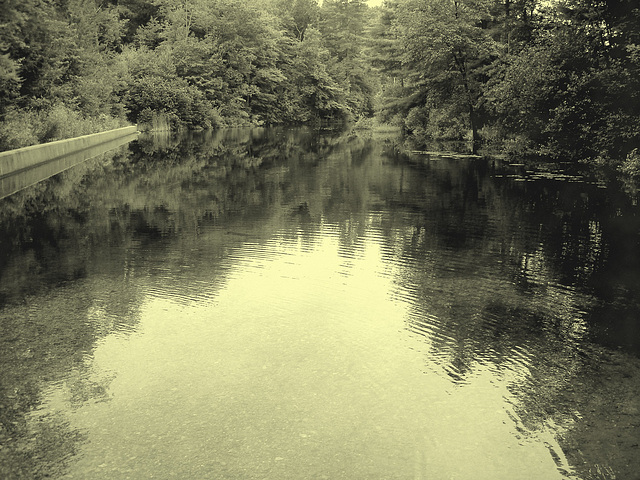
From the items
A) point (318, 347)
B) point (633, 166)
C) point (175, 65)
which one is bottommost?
point (318, 347)

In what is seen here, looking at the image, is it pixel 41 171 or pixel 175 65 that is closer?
pixel 41 171

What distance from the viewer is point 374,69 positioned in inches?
2387

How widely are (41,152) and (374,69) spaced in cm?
4166

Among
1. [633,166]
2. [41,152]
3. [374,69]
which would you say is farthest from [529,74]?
[374,69]

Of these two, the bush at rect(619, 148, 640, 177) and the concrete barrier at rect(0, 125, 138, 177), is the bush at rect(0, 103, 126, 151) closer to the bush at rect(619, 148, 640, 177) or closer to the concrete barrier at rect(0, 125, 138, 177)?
the concrete barrier at rect(0, 125, 138, 177)

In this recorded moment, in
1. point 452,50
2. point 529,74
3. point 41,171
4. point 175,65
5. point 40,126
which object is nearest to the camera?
point 41,171

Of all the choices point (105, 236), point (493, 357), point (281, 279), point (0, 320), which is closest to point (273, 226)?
point (105, 236)

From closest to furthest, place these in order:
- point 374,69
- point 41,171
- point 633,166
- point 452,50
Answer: point 633,166, point 41,171, point 452,50, point 374,69

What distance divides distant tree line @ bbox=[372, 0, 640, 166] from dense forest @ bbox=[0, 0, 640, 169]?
0.26ft

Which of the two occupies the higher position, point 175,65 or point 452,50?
point 175,65

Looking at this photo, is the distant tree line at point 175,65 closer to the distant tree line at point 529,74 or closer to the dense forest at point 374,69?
the dense forest at point 374,69

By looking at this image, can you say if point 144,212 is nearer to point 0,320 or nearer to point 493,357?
point 0,320

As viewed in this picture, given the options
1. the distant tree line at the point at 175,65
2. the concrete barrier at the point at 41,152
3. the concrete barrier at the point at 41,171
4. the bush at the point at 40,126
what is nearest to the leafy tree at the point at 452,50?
the concrete barrier at the point at 41,171

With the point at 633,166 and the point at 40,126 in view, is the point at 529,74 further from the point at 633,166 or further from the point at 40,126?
the point at 40,126
